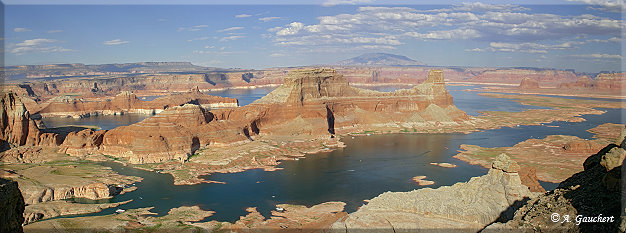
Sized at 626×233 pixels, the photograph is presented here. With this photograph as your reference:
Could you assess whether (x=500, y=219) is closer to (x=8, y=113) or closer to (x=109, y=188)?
(x=109, y=188)

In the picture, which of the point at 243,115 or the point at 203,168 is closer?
the point at 203,168

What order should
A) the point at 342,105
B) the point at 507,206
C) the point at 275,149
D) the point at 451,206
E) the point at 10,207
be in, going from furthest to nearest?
the point at 342,105
the point at 275,149
the point at 451,206
the point at 507,206
the point at 10,207

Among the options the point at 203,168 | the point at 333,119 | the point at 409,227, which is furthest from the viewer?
the point at 333,119

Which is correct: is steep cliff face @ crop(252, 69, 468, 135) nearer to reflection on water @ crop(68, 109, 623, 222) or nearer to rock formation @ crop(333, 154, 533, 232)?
reflection on water @ crop(68, 109, 623, 222)

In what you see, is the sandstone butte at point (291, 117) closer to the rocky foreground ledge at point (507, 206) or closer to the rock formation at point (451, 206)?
the rock formation at point (451, 206)

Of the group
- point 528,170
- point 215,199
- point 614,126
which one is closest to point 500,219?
point 528,170

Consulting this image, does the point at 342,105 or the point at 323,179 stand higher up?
the point at 342,105

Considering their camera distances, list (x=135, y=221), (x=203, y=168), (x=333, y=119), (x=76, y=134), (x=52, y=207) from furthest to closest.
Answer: (x=333, y=119), (x=76, y=134), (x=203, y=168), (x=52, y=207), (x=135, y=221)
